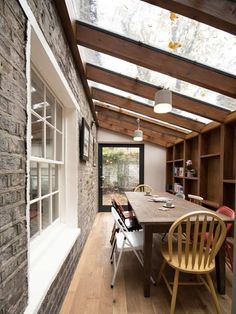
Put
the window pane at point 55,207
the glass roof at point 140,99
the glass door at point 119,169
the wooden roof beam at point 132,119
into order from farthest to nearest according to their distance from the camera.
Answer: the glass door at point 119,169 → the wooden roof beam at point 132,119 → the glass roof at point 140,99 → the window pane at point 55,207

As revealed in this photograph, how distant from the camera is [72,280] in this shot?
7.27 feet

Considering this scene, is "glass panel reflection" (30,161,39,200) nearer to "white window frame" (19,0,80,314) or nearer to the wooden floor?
"white window frame" (19,0,80,314)

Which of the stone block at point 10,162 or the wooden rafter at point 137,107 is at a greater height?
the wooden rafter at point 137,107

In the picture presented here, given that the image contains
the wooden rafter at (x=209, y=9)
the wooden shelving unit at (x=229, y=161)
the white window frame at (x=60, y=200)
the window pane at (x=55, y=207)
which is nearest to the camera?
the white window frame at (x=60, y=200)

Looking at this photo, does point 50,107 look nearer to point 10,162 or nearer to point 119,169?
point 10,162

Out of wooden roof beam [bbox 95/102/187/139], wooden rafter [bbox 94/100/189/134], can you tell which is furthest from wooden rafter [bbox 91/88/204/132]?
wooden roof beam [bbox 95/102/187/139]

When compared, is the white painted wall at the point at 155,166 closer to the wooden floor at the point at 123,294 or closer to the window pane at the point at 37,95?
the wooden floor at the point at 123,294

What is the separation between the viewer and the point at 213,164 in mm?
3689

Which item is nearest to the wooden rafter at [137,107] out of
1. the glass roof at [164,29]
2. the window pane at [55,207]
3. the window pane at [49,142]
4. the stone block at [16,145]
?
the glass roof at [164,29]

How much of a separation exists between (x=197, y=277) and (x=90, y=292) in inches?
45.7

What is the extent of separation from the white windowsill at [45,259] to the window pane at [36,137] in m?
0.71

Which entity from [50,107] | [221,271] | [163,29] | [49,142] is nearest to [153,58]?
[163,29]

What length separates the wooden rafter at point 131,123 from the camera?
15.6 feet

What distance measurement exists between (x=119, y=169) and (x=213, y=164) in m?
2.79
